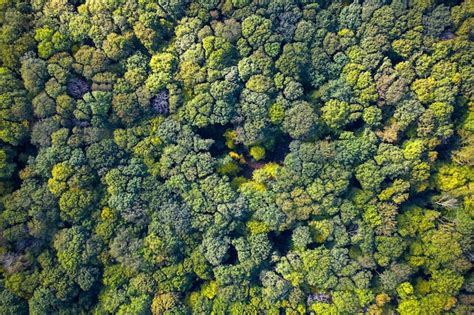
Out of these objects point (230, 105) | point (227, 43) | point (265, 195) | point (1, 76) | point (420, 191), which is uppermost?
point (1, 76)

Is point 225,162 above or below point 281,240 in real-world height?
above

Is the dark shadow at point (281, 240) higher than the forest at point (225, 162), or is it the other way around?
the forest at point (225, 162)

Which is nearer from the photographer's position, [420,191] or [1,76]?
[1,76]

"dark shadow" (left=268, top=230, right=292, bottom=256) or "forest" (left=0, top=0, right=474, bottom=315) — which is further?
"dark shadow" (left=268, top=230, right=292, bottom=256)

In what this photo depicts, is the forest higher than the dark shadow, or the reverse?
the forest

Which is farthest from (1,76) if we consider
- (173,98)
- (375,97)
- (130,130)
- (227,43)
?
(375,97)

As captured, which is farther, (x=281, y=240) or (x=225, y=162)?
(x=281, y=240)

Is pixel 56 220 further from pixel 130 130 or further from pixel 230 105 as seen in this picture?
pixel 230 105

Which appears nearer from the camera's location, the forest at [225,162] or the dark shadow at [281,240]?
the forest at [225,162]
